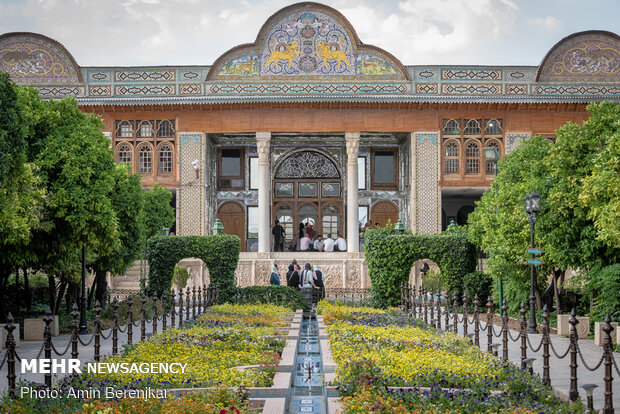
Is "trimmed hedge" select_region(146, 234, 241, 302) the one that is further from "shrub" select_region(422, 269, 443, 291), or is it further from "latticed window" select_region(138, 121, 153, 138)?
"latticed window" select_region(138, 121, 153, 138)

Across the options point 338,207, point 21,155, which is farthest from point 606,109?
point 338,207

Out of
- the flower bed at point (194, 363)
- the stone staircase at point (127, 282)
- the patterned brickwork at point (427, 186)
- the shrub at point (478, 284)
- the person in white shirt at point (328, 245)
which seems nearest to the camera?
the flower bed at point (194, 363)

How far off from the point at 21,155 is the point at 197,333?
4402mm

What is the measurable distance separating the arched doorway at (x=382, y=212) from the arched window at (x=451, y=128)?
4721 mm

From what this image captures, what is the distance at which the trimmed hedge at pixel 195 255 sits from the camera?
71.5ft

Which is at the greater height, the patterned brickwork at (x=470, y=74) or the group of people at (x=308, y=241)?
the patterned brickwork at (x=470, y=74)

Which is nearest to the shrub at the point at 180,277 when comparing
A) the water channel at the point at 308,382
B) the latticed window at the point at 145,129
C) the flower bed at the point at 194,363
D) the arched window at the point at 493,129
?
the latticed window at the point at 145,129

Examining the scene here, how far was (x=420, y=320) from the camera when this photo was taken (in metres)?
16.1

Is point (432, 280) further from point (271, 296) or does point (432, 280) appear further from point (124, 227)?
point (124, 227)

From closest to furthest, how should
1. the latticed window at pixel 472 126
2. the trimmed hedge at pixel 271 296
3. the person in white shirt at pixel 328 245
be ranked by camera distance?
the trimmed hedge at pixel 271 296 < the latticed window at pixel 472 126 < the person in white shirt at pixel 328 245

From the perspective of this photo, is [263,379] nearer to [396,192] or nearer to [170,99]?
[170,99]

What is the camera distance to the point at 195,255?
71.9 ft

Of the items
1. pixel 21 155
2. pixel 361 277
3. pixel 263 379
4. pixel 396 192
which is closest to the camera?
pixel 263 379

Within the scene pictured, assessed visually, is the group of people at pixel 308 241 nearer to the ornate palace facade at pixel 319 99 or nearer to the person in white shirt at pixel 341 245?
A: the person in white shirt at pixel 341 245
